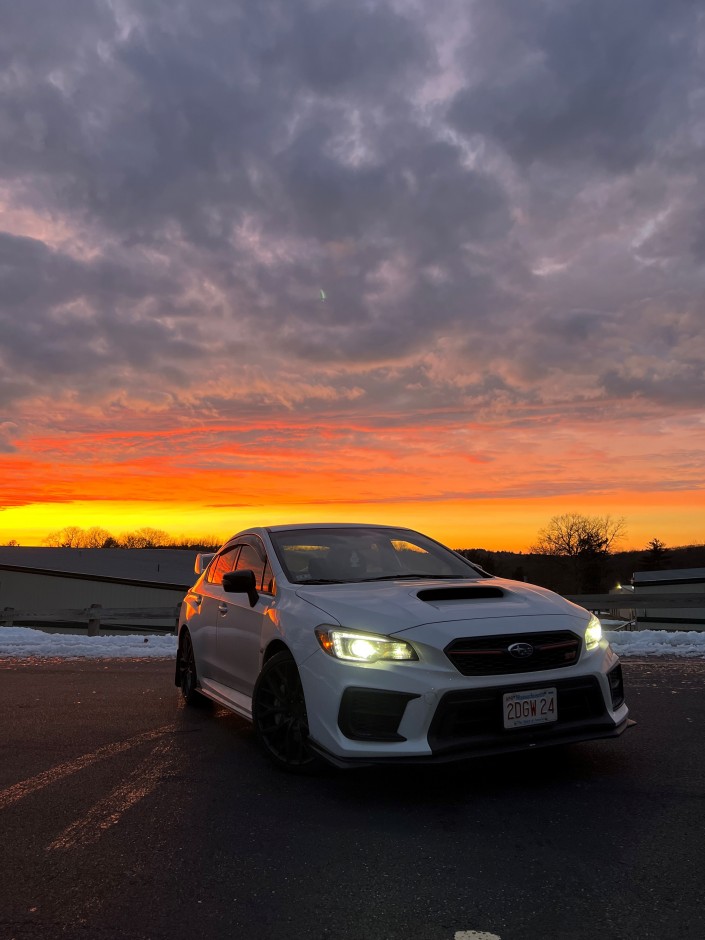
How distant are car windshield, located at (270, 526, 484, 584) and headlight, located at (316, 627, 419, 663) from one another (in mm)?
982

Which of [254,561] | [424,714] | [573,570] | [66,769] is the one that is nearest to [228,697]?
[254,561]

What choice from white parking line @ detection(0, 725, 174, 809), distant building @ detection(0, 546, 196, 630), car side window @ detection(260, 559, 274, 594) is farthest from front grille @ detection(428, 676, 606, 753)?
distant building @ detection(0, 546, 196, 630)

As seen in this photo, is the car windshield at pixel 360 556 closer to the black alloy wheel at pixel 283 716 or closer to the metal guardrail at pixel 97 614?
the black alloy wheel at pixel 283 716

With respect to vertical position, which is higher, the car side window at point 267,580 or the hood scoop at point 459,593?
the car side window at point 267,580

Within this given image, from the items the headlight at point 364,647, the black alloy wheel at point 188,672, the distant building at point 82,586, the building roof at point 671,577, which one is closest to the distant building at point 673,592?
the building roof at point 671,577

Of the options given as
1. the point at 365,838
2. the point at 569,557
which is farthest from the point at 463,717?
the point at 569,557

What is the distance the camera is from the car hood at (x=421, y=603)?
450cm

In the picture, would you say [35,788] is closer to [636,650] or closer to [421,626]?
[421,626]

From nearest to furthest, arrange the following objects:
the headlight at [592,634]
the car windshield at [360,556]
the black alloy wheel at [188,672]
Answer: the headlight at [592,634], the car windshield at [360,556], the black alloy wheel at [188,672]

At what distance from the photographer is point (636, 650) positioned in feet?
39.0

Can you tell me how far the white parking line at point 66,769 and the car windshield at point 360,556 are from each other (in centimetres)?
184

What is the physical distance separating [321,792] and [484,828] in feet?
3.64

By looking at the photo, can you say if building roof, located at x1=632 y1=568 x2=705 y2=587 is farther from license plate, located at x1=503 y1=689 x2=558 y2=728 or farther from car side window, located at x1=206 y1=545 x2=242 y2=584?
license plate, located at x1=503 y1=689 x2=558 y2=728

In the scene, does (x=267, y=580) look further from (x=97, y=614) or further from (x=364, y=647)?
(x=97, y=614)
